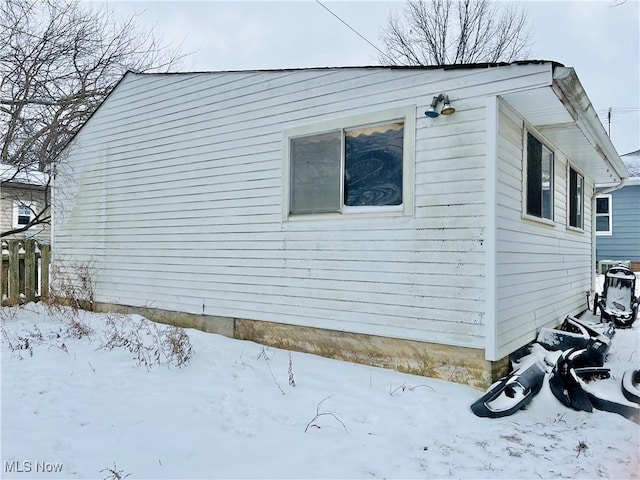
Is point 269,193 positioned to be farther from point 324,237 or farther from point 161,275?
point 161,275

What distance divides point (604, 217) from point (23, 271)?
55.7 feet

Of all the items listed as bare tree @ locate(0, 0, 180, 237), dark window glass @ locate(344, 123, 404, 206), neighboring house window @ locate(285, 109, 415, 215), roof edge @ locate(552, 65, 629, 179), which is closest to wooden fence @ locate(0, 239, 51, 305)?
bare tree @ locate(0, 0, 180, 237)

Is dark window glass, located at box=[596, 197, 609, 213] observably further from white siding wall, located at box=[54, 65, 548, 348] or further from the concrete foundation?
white siding wall, located at box=[54, 65, 548, 348]

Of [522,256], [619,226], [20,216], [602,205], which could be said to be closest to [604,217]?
[602,205]

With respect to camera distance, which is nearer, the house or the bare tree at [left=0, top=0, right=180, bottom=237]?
the house

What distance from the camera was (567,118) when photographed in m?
5.26

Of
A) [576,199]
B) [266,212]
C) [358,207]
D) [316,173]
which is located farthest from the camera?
[576,199]

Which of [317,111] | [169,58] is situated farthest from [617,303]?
[169,58]

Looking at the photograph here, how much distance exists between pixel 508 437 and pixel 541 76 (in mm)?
3262

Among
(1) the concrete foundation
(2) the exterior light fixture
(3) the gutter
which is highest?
(3) the gutter

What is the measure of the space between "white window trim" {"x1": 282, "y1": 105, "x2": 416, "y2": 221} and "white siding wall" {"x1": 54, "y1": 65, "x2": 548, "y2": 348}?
0.25ft

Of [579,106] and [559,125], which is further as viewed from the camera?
[559,125]

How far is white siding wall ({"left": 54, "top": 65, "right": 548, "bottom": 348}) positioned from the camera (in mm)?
4586

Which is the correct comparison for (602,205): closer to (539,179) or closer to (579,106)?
(539,179)
